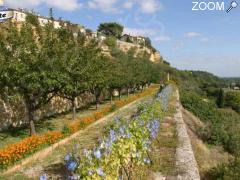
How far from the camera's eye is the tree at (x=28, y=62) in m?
16.4

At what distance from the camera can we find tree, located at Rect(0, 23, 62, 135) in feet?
53.7

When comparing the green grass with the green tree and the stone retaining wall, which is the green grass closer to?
the green tree

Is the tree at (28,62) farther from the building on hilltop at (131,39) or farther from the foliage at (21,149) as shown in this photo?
the building on hilltop at (131,39)

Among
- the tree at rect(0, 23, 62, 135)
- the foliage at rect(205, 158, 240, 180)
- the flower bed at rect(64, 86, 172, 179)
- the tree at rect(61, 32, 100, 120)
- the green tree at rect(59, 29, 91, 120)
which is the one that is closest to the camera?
the flower bed at rect(64, 86, 172, 179)

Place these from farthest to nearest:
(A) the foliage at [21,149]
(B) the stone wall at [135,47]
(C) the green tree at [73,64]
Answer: (B) the stone wall at [135,47] → (C) the green tree at [73,64] → (A) the foliage at [21,149]

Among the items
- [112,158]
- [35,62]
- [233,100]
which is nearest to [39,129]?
[35,62]

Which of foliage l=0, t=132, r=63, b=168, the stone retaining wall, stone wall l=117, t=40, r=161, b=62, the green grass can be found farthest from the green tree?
stone wall l=117, t=40, r=161, b=62

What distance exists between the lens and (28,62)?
16.9 metres

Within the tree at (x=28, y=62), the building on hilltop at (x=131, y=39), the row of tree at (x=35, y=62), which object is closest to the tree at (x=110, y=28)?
the building on hilltop at (x=131, y=39)

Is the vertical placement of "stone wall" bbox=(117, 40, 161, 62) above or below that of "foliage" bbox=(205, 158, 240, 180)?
above

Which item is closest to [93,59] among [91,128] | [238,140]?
[91,128]

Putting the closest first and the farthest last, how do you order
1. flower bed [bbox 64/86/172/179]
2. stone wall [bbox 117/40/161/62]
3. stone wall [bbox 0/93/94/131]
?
flower bed [bbox 64/86/172/179] < stone wall [bbox 0/93/94/131] < stone wall [bbox 117/40/161/62]

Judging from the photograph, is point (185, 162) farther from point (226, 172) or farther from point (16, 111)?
point (16, 111)

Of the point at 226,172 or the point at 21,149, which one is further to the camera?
the point at 21,149
